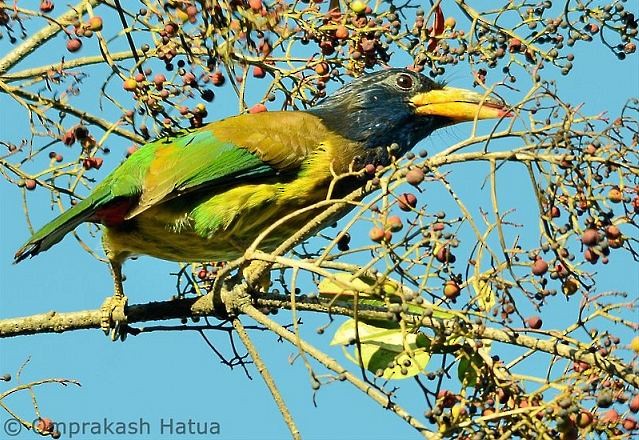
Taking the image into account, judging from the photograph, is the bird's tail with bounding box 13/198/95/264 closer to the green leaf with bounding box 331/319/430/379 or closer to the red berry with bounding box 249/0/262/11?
the red berry with bounding box 249/0/262/11

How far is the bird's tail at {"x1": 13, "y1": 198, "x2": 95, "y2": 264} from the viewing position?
3672mm

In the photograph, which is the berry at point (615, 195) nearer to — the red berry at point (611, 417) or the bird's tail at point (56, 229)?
the red berry at point (611, 417)

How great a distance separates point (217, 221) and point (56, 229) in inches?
21.0

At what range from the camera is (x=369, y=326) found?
9.75ft

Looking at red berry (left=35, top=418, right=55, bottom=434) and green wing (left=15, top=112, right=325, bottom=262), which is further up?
green wing (left=15, top=112, right=325, bottom=262)

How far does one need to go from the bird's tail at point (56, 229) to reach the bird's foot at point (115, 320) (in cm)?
29

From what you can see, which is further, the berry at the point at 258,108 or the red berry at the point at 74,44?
the berry at the point at 258,108

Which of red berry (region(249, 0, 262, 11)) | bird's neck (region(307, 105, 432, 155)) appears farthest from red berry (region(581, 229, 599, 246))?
bird's neck (region(307, 105, 432, 155))

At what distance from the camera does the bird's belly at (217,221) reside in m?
3.86

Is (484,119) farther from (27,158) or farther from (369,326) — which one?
(27,158)

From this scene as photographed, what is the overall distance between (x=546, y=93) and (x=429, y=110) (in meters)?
1.57

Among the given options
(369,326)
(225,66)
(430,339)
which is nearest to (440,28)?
(225,66)

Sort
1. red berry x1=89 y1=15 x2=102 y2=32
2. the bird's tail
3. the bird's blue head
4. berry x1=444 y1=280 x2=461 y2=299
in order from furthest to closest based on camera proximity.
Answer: the bird's blue head
the bird's tail
red berry x1=89 y1=15 x2=102 y2=32
berry x1=444 y1=280 x2=461 y2=299

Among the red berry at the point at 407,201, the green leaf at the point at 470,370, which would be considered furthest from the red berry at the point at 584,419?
the red berry at the point at 407,201
